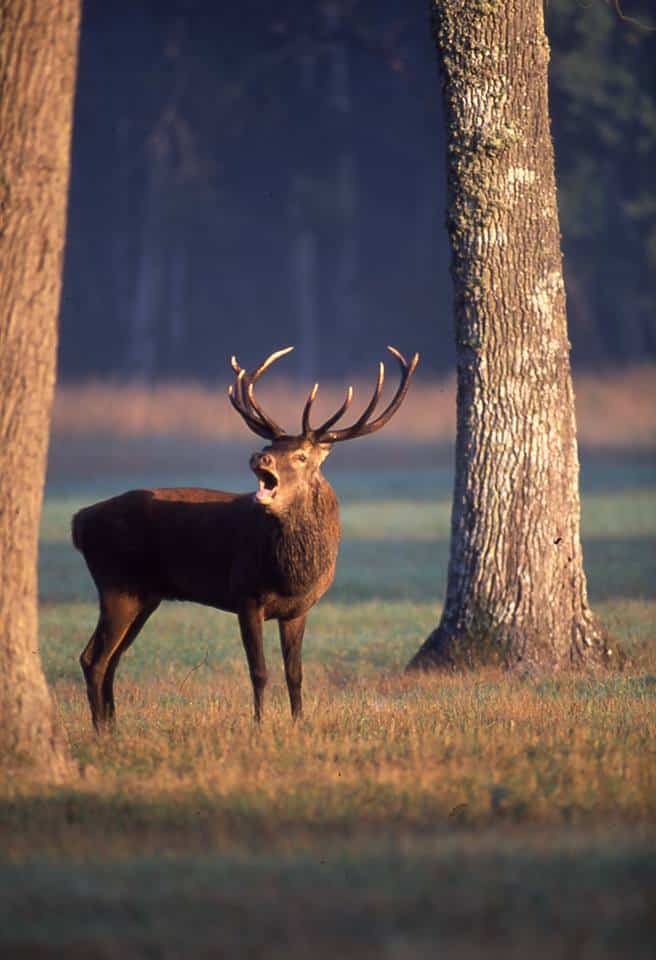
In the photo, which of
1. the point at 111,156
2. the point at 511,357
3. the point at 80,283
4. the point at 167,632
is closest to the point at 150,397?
the point at 80,283

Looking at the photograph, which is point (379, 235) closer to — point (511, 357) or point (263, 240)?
point (263, 240)

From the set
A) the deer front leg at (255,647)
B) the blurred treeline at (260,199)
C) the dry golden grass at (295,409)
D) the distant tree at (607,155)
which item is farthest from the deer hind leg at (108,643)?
the blurred treeline at (260,199)

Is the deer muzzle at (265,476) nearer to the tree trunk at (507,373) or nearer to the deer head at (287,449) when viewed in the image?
the deer head at (287,449)

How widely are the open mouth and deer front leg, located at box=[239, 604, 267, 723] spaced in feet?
2.37

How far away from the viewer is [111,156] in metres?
70.8

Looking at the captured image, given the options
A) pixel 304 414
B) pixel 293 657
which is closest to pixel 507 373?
pixel 304 414

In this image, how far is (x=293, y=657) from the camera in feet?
37.8

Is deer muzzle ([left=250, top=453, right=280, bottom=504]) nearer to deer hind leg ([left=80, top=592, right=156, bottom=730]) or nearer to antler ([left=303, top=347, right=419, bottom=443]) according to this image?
antler ([left=303, top=347, right=419, bottom=443])

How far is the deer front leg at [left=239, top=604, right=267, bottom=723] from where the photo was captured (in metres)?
11.2

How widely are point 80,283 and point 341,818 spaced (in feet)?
206

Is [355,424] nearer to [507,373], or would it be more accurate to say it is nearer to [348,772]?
[507,373]

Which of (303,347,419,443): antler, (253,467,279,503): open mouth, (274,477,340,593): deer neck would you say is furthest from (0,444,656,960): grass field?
(303,347,419,443): antler

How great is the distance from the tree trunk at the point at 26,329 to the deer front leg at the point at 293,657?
2617mm

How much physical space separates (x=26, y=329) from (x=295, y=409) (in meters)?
48.8
